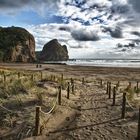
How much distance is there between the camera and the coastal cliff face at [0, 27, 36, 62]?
114 m

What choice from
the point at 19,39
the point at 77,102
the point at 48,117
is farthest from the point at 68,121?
the point at 19,39

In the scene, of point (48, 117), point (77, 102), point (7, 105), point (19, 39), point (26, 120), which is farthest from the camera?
point (19, 39)

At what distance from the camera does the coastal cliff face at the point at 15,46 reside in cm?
11354

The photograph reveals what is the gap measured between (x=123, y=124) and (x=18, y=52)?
11350cm

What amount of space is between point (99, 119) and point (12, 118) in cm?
346

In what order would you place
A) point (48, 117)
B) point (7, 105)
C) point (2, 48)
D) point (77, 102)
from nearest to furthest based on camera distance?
point (48, 117), point (7, 105), point (77, 102), point (2, 48)

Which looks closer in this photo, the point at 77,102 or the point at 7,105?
the point at 7,105

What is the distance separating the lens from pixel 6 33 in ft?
425

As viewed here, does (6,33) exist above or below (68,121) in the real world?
above

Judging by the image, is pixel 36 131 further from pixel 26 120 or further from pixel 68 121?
pixel 68 121

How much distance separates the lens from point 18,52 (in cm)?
12119

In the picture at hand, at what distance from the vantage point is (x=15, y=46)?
119m

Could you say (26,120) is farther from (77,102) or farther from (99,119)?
(77,102)

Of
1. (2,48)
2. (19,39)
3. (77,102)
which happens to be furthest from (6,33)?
(77,102)
